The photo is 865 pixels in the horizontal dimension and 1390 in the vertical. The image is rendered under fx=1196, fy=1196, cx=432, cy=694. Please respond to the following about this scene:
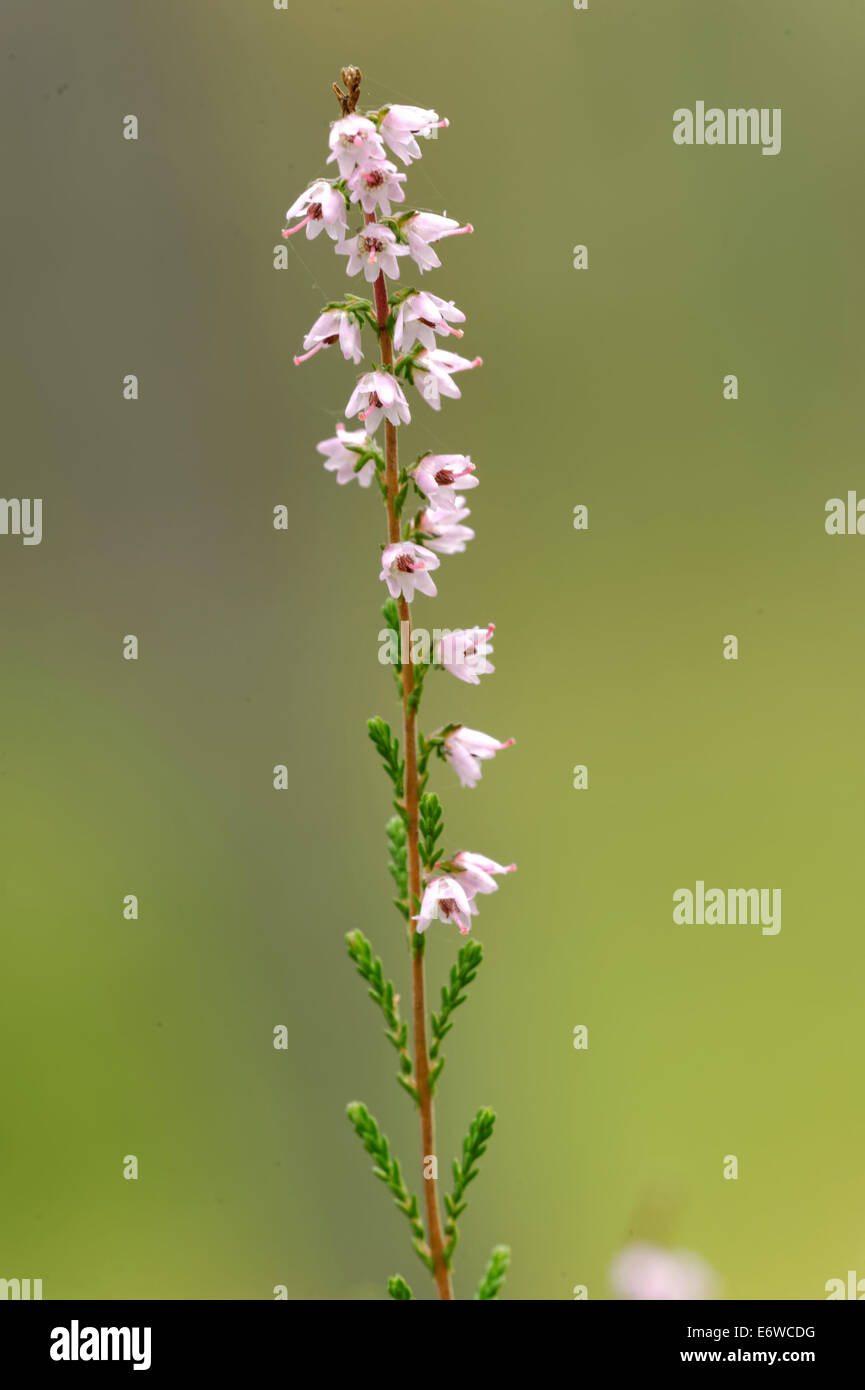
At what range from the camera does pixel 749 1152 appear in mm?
3688

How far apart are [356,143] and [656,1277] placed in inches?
52.4

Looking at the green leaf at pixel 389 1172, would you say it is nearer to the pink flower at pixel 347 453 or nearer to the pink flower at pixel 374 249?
the pink flower at pixel 347 453

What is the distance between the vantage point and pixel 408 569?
121 centimetres

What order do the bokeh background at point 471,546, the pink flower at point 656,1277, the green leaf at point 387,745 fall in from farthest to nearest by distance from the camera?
the bokeh background at point 471,546 < the pink flower at point 656,1277 < the green leaf at point 387,745

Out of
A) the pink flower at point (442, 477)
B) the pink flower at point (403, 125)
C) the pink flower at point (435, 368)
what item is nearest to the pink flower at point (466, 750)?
the pink flower at point (442, 477)

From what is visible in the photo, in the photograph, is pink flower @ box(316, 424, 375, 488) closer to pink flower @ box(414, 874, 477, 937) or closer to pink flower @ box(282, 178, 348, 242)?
pink flower @ box(282, 178, 348, 242)

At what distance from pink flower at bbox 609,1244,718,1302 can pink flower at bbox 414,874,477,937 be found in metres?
0.52

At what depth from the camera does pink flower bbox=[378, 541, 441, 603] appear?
118cm

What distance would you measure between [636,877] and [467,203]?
2.61m

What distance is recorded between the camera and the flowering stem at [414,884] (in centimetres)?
114

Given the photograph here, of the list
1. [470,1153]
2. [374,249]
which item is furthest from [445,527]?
[470,1153]

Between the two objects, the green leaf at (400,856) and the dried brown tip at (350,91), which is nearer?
the dried brown tip at (350,91)

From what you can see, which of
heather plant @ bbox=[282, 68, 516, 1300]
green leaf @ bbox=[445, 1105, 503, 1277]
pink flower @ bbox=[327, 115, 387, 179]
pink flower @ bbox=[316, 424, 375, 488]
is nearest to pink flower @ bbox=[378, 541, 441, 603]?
heather plant @ bbox=[282, 68, 516, 1300]

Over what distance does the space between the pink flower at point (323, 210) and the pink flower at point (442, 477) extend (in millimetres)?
247
